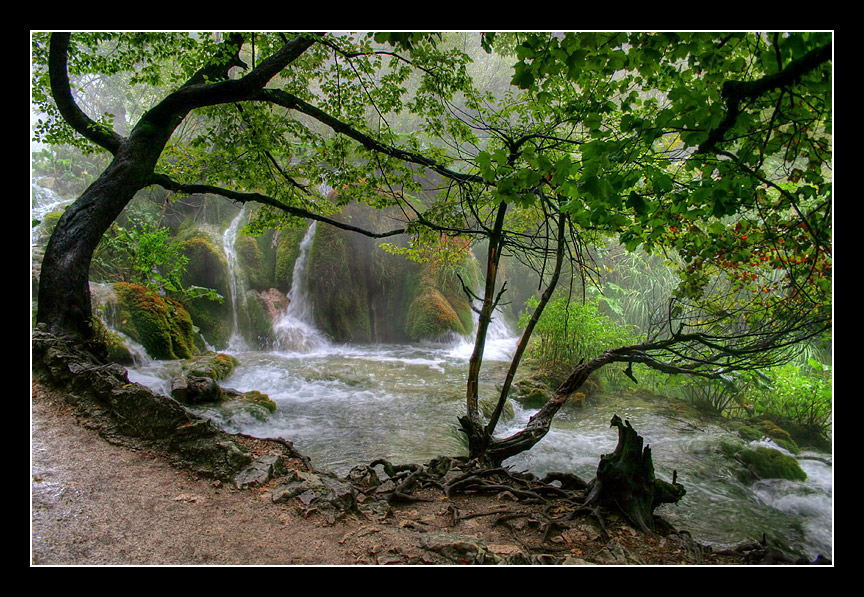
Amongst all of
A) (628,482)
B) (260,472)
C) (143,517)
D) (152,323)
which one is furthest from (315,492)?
(152,323)

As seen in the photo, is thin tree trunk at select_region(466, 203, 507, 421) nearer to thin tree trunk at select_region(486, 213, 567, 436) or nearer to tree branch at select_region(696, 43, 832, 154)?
thin tree trunk at select_region(486, 213, 567, 436)

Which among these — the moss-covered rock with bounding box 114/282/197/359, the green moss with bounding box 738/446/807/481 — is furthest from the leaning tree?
the moss-covered rock with bounding box 114/282/197/359

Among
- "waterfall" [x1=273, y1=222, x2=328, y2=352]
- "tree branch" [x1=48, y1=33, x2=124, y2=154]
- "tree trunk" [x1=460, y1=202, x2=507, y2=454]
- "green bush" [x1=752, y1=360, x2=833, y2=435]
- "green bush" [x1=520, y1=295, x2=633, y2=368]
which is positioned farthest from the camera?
"waterfall" [x1=273, y1=222, x2=328, y2=352]

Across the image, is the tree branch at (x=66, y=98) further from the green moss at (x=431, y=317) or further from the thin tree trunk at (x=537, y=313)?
the green moss at (x=431, y=317)

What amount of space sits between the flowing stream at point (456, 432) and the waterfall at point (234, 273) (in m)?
0.82

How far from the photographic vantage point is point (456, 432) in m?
6.30

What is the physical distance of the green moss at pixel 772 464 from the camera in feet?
18.5

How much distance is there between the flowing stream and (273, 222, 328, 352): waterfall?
115 centimetres

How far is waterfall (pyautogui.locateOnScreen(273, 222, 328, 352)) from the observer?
12.2 meters

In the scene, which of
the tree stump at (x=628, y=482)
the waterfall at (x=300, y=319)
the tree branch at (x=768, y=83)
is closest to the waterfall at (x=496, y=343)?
the waterfall at (x=300, y=319)

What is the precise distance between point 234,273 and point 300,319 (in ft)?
8.51

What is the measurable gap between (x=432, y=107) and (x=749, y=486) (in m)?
6.59

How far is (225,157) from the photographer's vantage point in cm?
552

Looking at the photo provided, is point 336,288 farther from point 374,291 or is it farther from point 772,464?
point 772,464
